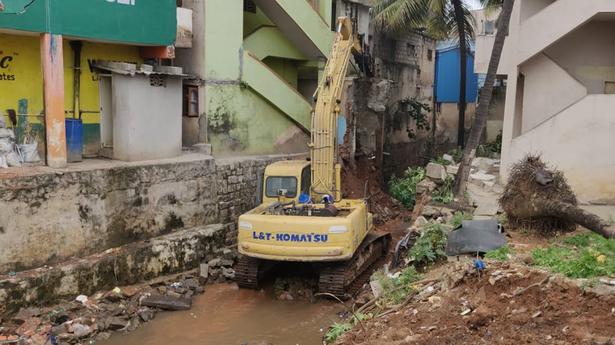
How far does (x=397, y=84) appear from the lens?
23.7 metres

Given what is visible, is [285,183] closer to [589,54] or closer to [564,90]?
[564,90]

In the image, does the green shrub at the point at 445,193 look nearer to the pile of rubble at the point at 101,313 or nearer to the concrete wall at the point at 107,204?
the concrete wall at the point at 107,204

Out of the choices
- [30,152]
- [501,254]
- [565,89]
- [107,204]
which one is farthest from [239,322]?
[565,89]

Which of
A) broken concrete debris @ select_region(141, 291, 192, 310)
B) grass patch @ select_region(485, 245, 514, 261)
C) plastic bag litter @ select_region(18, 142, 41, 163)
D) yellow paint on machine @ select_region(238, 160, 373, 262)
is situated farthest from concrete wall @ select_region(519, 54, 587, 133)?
plastic bag litter @ select_region(18, 142, 41, 163)

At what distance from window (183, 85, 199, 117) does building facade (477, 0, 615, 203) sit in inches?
316

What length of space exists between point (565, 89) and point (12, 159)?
13090 mm

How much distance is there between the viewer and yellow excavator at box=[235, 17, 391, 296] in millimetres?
10695

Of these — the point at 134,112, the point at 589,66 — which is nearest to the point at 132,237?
the point at 134,112

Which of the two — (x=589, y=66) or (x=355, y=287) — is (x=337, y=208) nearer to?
(x=355, y=287)

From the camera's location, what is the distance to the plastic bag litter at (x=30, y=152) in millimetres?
11430

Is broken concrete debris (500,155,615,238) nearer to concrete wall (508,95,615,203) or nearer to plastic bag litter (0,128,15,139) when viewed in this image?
concrete wall (508,95,615,203)

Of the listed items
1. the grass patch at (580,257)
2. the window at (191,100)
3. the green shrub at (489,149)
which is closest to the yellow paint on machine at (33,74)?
the window at (191,100)

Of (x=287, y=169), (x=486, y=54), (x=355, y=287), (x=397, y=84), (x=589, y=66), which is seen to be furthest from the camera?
(x=397, y=84)

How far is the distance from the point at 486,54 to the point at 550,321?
11470 mm
